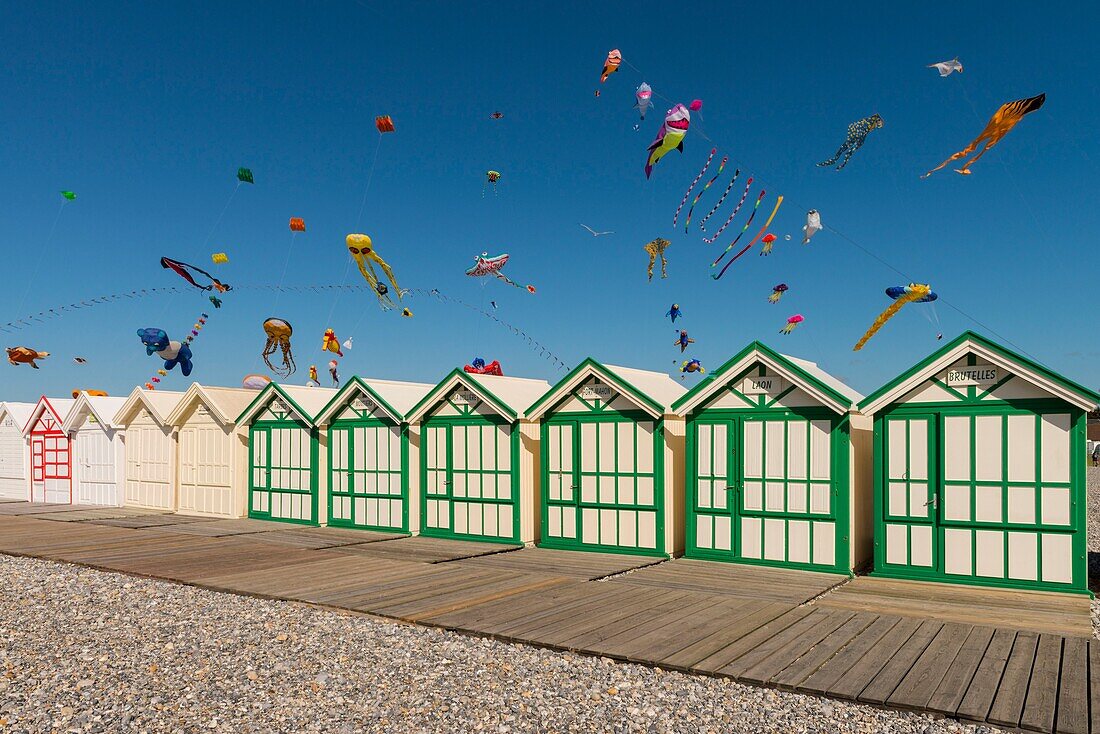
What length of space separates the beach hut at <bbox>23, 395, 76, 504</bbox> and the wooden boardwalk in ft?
30.2

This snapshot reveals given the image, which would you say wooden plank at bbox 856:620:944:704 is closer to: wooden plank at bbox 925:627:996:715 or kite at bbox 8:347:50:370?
wooden plank at bbox 925:627:996:715

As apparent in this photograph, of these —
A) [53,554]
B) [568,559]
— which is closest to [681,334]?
[568,559]

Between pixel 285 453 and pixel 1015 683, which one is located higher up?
pixel 285 453

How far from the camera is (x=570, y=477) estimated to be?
41.5ft

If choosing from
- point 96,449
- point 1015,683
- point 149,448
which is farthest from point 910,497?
point 96,449

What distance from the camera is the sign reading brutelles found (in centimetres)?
959

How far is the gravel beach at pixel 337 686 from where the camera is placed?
543 cm

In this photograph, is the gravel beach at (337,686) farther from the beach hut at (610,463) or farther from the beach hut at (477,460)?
the beach hut at (477,460)

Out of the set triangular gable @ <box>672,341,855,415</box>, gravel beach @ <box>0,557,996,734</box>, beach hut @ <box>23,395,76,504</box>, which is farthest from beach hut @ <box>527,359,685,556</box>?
beach hut @ <box>23,395,76,504</box>

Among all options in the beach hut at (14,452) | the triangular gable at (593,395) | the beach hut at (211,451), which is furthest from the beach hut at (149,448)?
the triangular gable at (593,395)

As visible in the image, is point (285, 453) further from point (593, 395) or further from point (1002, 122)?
point (1002, 122)

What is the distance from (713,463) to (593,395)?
210 centimetres

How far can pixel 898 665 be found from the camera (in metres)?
6.33

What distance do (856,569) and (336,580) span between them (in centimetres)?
648
